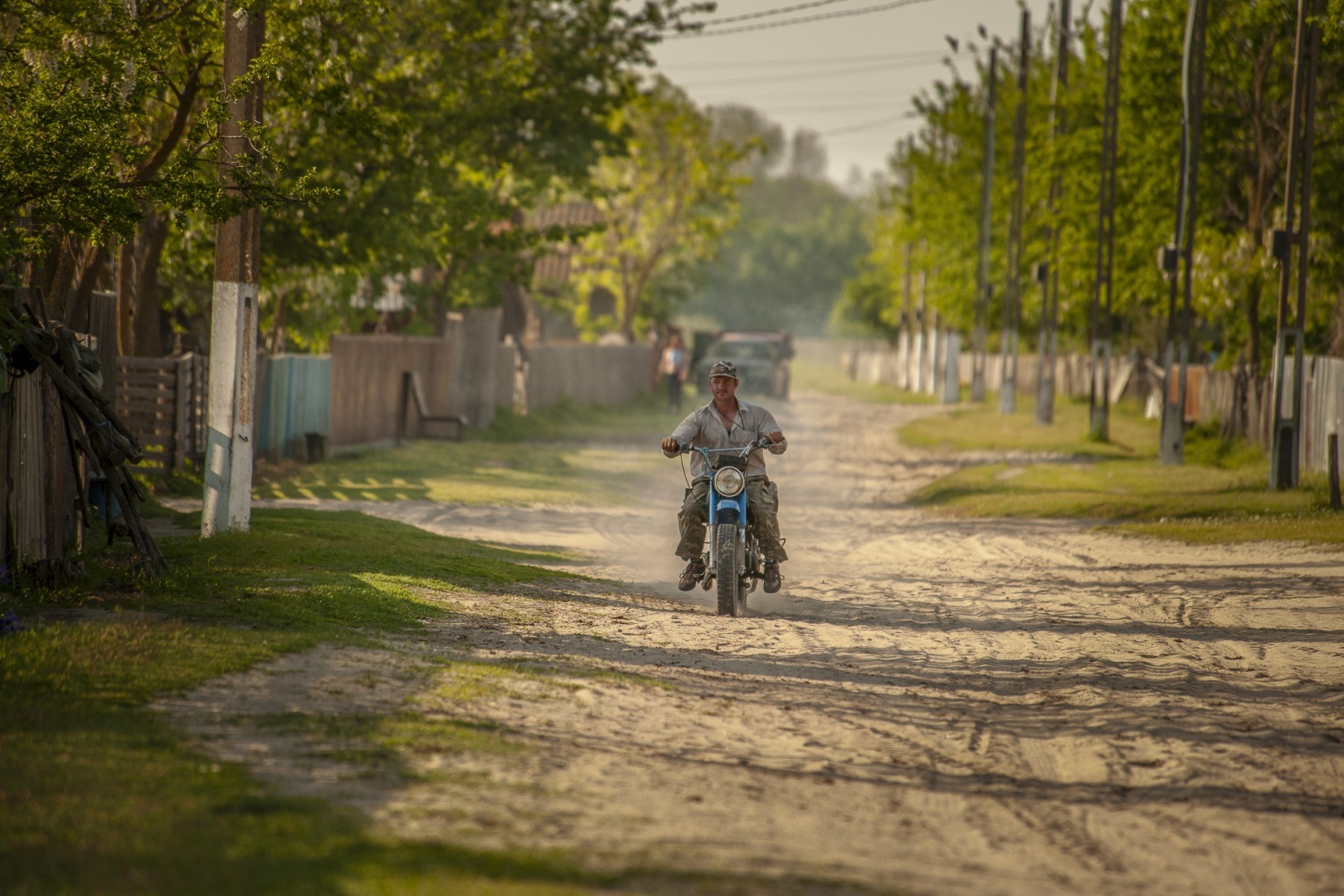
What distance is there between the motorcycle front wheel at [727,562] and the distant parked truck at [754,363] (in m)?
32.6

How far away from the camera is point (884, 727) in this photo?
7.48 metres

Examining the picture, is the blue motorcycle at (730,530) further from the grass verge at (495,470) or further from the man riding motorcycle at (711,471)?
the grass verge at (495,470)

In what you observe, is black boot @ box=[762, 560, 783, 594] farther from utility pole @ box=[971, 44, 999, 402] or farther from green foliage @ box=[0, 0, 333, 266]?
utility pole @ box=[971, 44, 999, 402]

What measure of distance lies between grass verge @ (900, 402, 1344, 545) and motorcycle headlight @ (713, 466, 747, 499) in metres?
7.03

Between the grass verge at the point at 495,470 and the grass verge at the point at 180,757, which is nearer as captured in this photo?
the grass verge at the point at 180,757

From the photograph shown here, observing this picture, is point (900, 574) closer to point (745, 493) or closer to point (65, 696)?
point (745, 493)

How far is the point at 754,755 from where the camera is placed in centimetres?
673

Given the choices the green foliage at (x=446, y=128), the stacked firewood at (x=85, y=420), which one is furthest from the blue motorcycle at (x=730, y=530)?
the green foliage at (x=446, y=128)

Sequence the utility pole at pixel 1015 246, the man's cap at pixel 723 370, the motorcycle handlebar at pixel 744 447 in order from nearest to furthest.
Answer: the motorcycle handlebar at pixel 744 447 → the man's cap at pixel 723 370 → the utility pole at pixel 1015 246

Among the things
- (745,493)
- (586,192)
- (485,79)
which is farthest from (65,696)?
(586,192)

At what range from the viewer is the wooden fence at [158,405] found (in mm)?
18219

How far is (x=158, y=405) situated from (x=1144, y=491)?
13.0 meters

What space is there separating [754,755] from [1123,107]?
30574 millimetres

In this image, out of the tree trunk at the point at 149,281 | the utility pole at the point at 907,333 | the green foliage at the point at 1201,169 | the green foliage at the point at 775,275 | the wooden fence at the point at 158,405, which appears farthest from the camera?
the green foliage at the point at 775,275
